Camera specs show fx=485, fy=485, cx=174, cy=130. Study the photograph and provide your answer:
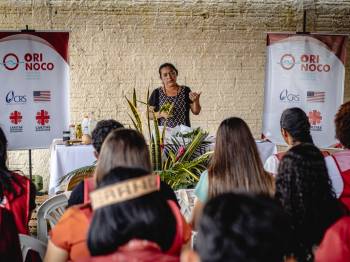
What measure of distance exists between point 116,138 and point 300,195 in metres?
0.79

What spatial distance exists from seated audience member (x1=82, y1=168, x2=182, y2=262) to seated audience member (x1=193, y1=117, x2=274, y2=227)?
3.40 feet

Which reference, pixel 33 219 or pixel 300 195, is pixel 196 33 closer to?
pixel 33 219

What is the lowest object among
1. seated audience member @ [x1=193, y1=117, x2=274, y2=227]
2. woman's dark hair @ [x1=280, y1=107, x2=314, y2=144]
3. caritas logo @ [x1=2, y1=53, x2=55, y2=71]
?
seated audience member @ [x1=193, y1=117, x2=274, y2=227]

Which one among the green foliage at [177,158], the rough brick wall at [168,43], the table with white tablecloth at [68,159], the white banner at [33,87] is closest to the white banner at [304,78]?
the rough brick wall at [168,43]

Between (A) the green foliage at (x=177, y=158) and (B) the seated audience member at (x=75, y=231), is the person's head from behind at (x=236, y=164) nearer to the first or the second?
A: (B) the seated audience member at (x=75, y=231)

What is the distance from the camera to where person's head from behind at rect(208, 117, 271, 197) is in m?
2.44

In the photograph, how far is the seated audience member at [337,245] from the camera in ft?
5.32

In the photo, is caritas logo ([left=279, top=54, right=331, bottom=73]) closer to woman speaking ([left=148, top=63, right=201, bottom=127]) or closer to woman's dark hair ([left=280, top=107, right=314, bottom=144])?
woman speaking ([left=148, top=63, right=201, bottom=127])

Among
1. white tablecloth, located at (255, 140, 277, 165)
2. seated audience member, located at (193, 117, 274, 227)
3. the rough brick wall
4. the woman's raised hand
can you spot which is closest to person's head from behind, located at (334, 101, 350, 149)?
seated audience member, located at (193, 117, 274, 227)

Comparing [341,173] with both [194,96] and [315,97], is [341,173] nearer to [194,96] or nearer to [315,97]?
[194,96]

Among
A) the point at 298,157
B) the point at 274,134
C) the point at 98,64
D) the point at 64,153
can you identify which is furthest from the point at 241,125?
the point at 98,64

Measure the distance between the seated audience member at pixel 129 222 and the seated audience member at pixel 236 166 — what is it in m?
1.04

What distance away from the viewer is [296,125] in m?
3.07

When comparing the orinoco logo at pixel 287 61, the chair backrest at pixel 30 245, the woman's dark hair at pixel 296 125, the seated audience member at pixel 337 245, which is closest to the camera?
the seated audience member at pixel 337 245
